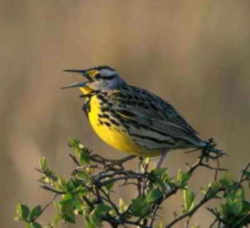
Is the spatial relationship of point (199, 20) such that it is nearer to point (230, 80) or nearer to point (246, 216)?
point (230, 80)

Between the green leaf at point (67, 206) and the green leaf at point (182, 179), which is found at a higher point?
the green leaf at point (182, 179)

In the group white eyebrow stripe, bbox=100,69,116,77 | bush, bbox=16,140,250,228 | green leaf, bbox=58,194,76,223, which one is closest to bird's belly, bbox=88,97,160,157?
white eyebrow stripe, bbox=100,69,116,77

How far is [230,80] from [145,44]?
1.54 ft

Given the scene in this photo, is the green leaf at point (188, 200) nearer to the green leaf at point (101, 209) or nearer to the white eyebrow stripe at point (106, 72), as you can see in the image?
the green leaf at point (101, 209)

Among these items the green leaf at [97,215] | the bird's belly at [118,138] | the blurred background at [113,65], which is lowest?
the green leaf at [97,215]

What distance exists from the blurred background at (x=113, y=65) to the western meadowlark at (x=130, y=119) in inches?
43.7

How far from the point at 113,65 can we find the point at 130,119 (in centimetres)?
201

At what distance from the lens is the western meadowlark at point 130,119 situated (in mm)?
3115

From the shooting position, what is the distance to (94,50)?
18.0 ft

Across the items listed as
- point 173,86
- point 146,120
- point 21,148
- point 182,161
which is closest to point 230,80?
point 173,86

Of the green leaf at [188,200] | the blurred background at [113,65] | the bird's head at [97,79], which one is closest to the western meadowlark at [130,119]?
the bird's head at [97,79]

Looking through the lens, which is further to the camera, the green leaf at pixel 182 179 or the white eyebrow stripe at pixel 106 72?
the white eyebrow stripe at pixel 106 72

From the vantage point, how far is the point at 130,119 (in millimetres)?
3248

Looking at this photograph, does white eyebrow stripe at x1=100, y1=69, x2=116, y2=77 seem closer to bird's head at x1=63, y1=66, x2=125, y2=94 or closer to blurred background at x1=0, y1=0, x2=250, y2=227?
bird's head at x1=63, y1=66, x2=125, y2=94
